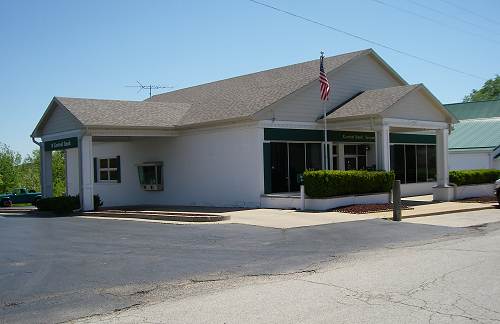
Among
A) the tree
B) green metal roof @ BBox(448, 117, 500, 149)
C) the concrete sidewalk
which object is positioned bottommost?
the concrete sidewalk

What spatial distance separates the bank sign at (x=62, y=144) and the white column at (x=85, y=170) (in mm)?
811

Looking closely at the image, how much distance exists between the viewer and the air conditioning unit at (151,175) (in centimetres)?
2775

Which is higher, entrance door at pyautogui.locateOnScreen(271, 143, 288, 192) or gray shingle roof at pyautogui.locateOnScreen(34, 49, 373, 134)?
gray shingle roof at pyautogui.locateOnScreen(34, 49, 373, 134)

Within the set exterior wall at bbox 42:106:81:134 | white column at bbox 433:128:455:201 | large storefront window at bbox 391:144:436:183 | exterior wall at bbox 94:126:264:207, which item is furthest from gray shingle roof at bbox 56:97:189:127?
white column at bbox 433:128:455:201

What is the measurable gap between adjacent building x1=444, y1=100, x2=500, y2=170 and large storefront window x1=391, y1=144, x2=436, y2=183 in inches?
150

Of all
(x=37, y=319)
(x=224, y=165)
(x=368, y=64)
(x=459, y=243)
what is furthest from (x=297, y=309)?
(x=368, y=64)

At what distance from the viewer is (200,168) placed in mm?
25188

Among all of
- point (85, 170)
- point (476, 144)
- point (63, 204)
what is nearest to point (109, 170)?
point (63, 204)

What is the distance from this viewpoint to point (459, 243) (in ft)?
42.4

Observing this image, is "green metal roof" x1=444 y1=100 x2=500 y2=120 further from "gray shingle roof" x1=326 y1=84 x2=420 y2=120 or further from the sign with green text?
"gray shingle roof" x1=326 y1=84 x2=420 y2=120

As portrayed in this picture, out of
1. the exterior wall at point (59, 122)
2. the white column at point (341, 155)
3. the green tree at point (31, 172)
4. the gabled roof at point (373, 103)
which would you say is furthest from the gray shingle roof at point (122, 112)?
the green tree at point (31, 172)

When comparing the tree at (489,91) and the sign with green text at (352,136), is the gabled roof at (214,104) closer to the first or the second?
the sign with green text at (352,136)

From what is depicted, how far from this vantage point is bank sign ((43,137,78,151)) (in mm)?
24353

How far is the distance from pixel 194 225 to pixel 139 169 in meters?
12.7
